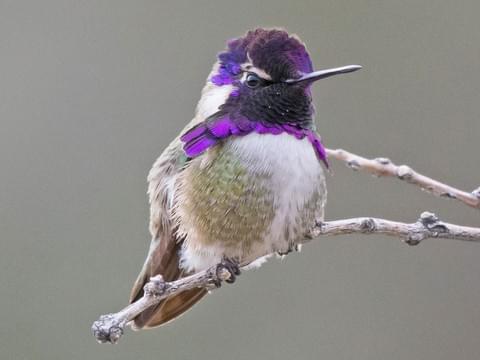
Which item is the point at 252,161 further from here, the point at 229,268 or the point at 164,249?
the point at 164,249

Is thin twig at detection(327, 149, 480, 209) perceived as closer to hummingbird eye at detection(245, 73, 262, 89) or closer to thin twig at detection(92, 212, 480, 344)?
thin twig at detection(92, 212, 480, 344)

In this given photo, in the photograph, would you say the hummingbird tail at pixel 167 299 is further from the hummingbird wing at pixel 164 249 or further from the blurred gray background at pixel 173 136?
the blurred gray background at pixel 173 136

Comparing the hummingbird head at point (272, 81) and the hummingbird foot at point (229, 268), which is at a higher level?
the hummingbird head at point (272, 81)

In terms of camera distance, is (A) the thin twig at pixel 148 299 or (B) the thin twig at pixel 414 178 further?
(B) the thin twig at pixel 414 178

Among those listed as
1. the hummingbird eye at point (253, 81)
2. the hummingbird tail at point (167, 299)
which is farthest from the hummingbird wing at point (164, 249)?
the hummingbird eye at point (253, 81)

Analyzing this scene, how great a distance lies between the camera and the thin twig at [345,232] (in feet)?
8.86

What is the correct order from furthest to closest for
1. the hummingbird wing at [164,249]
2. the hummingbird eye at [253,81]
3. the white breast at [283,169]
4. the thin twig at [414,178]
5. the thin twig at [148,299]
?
the hummingbird wing at [164,249] → the hummingbird eye at [253,81] → the white breast at [283,169] → the thin twig at [414,178] → the thin twig at [148,299]

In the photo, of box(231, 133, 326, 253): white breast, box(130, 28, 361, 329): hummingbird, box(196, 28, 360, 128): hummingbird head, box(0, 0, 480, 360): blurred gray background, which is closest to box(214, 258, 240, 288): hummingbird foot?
box(130, 28, 361, 329): hummingbird

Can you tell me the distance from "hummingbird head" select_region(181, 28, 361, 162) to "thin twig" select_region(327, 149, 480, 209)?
19cm

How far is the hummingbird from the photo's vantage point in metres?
3.02

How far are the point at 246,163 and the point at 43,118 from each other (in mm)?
3258

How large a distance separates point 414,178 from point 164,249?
3.43 ft

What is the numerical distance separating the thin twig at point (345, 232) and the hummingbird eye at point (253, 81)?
566 millimetres

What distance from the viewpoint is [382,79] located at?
6.17 m
